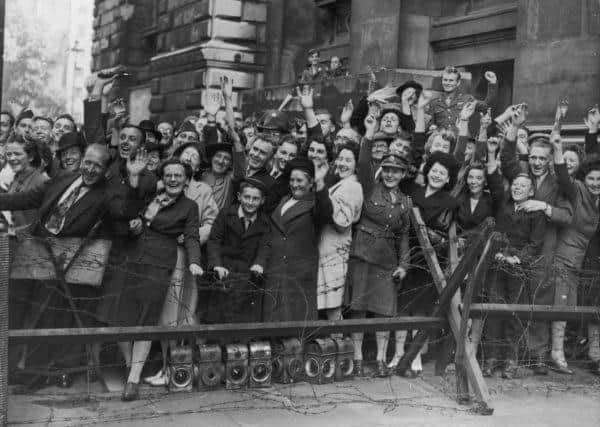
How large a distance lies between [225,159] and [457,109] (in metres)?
2.96

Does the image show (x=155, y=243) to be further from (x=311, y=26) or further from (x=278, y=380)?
(x=311, y=26)

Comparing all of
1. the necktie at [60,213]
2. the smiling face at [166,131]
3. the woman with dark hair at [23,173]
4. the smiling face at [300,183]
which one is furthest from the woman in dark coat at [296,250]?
the smiling face at [166,131]

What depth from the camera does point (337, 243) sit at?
6859 mm

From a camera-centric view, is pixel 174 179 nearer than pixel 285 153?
Yes

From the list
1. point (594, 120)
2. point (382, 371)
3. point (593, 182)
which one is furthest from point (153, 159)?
point (594, 120)

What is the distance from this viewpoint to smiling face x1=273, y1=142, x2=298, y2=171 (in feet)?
24.0

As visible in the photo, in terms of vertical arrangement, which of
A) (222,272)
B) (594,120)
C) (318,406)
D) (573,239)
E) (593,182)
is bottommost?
(318,406)

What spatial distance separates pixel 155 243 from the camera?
6.25 m

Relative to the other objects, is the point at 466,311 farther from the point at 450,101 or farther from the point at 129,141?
the point at 450,101

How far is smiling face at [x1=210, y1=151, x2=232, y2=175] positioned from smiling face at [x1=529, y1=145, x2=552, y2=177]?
2.48m

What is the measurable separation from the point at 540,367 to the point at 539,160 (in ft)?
5.45

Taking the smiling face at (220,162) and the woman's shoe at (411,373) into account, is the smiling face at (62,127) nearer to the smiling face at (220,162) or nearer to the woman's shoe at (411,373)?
the smiling face at (220,162)

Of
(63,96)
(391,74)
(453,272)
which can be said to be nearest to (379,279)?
(453,272)

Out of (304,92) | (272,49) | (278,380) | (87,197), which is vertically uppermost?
(272,49)
